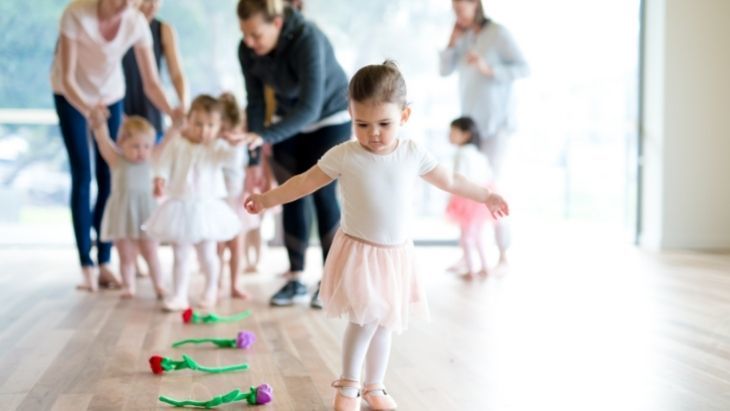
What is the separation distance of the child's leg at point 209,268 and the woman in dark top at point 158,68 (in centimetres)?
78

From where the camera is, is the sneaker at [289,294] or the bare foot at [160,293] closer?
the sneaker at [289,294]

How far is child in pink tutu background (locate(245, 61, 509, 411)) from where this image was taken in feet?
6.37

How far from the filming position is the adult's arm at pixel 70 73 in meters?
3.67

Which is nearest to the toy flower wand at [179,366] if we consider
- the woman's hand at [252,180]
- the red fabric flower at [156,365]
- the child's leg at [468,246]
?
the red fabric flower at [156,365]

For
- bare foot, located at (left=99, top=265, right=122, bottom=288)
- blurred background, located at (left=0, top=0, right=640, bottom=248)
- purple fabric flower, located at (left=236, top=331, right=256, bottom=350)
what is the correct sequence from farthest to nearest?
1. blurred background, located at (left=0, top=0, right=640, bottom=248)
2. bare foot, located at (left=99, top=265, right=122, bottom=288)
3. purple fabric flower, located at (left=236, top=331, right=256, bottom=350)

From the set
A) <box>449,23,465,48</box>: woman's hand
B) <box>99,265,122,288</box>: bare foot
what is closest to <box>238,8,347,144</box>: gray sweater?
<box>99,265,122,288</box>: bare foot

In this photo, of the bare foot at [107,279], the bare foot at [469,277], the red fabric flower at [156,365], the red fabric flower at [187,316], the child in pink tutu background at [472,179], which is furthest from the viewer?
the child in pink tutu background at [472,179]

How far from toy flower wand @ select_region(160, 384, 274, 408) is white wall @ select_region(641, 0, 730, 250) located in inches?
162

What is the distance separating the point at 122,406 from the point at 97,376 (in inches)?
12.6

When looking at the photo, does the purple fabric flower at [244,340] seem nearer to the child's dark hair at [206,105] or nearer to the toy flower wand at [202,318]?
the toy flower wand at [202,318]

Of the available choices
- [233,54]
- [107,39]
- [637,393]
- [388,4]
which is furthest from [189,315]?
[388,4]

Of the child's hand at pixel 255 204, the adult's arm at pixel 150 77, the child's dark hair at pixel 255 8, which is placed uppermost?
the child's dark hair at pixel 255 8

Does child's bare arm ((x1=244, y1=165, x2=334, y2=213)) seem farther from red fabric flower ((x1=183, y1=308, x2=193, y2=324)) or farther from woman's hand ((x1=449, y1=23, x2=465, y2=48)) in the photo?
woman's hand ((x1=449, y1=23, x2=465, y2=48))

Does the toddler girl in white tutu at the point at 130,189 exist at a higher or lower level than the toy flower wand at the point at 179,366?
higher
